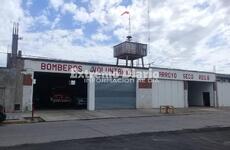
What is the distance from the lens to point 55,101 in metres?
34.7

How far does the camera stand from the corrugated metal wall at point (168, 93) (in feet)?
112

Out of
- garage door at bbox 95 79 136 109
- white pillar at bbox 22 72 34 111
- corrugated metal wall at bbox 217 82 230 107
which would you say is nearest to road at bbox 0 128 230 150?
white pillar at bbox 22 72 34 111

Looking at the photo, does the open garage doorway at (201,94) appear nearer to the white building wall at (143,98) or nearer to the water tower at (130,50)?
the water tower at (130,50)

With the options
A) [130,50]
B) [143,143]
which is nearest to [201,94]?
[130,50]

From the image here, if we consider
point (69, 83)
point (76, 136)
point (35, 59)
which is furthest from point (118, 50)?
point (76, 136)

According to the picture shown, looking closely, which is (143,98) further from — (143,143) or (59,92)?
(143,143)

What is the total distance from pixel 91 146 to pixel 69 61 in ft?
63.0

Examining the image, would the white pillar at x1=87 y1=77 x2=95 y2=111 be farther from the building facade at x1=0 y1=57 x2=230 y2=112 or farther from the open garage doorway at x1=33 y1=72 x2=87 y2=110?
the open garage doorway at x1=33 y1=72 x2=87 y2=110

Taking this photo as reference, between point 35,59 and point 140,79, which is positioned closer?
point 35,59

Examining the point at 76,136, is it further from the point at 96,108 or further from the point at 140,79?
the point at 140,79

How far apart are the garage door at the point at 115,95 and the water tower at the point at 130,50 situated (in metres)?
8.11

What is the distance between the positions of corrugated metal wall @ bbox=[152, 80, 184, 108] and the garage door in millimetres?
3046

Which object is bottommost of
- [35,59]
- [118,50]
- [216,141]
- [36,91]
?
[216,141]

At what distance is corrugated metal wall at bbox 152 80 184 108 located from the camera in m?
34.2
